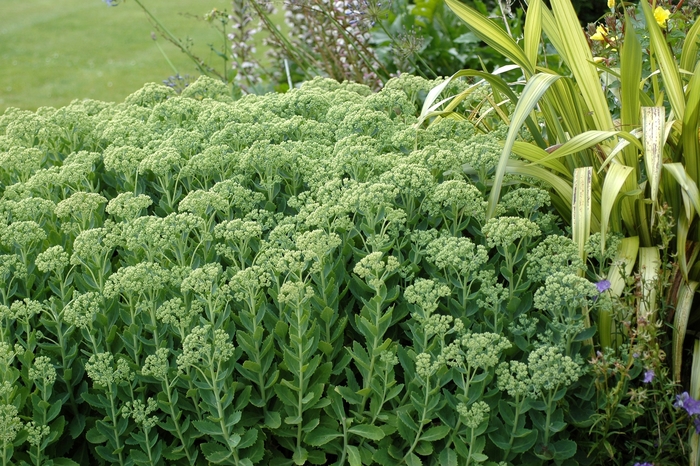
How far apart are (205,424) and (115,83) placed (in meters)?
8.58

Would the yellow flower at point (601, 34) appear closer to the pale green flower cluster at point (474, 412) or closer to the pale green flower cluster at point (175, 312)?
the pale green flower cluster at point (474, 412)

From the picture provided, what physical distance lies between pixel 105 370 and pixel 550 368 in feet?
3.81

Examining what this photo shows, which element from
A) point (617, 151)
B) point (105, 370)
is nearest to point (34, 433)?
point (105, 370)

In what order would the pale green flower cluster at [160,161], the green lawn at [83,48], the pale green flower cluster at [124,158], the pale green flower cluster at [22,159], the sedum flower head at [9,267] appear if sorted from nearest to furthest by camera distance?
the sedum flower head at [9,267]
the pale green flower cluster at [160,161]
the pale green flower cluster at [124,158]
the pale green flower cluster at [22,159]
the green lawn at [83,48]

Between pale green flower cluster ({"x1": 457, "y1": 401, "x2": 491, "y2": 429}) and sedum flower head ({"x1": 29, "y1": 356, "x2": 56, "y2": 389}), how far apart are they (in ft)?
3.58

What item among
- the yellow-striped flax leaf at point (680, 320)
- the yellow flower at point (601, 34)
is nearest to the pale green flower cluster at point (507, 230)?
the yellow-striped flax leaf at point (680, 320)

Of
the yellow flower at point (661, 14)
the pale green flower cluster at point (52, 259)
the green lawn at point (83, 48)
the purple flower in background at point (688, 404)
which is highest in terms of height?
the yellow flower at point (661, 14)

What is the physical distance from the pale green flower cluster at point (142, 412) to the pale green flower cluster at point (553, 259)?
1.10m

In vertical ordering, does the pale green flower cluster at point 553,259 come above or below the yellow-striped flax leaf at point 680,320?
above

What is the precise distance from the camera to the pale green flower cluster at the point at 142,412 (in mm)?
1910

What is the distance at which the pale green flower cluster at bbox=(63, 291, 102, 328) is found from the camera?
1962 mm

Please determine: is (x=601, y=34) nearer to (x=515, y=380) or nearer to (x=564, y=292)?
(x=564, y=292)

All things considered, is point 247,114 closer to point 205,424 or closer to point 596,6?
point 205,424

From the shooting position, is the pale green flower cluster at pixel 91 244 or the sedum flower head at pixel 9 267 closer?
the pale green flower cluster at pixel 91 244
